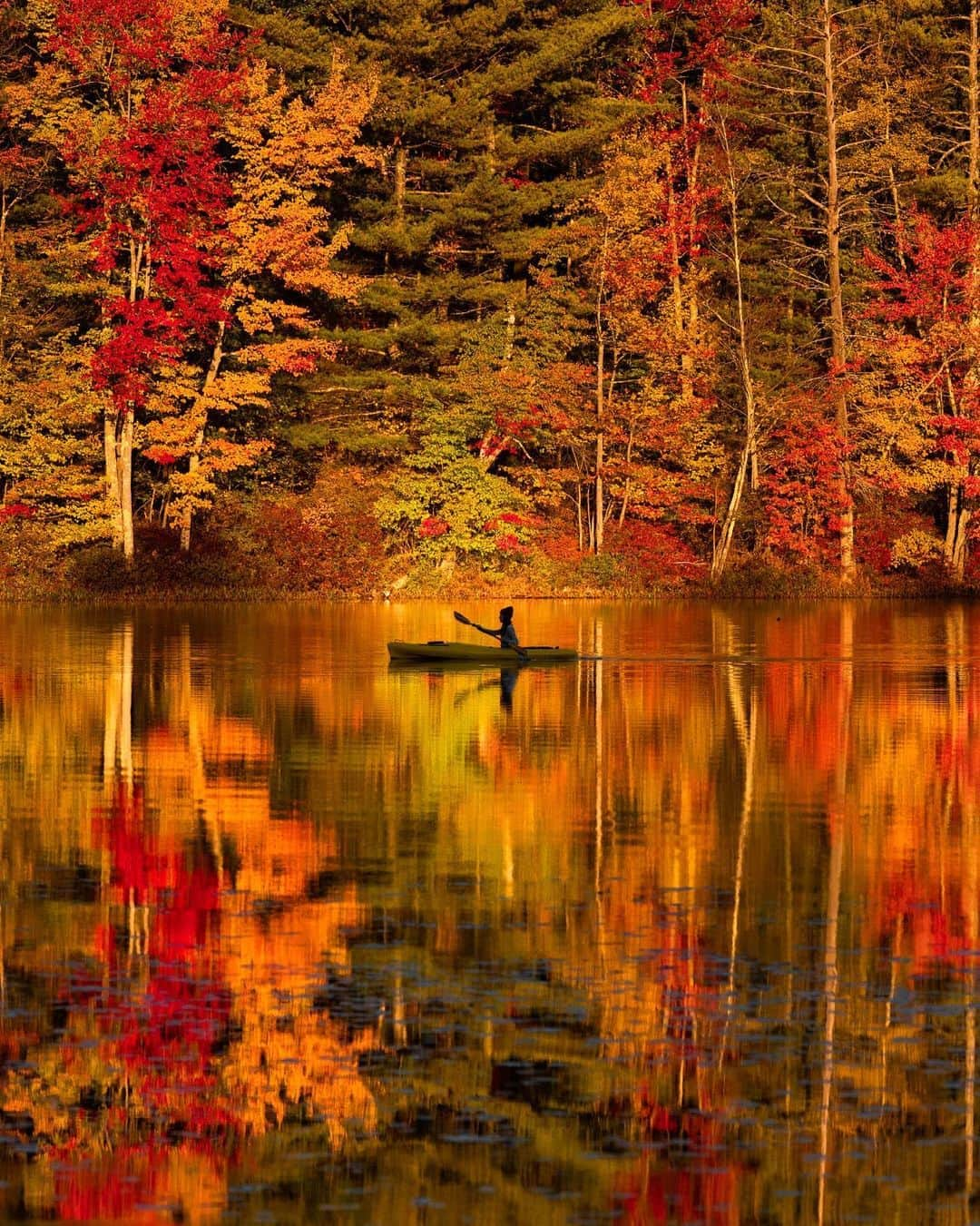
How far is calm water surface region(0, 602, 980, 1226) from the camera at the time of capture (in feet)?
25.6

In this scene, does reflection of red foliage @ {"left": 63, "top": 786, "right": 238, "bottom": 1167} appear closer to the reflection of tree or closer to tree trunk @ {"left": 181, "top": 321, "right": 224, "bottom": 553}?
the reflection of tree

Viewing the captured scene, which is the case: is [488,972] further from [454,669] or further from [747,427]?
[747,427]

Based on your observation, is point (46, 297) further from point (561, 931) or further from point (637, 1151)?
point (637, 1151)

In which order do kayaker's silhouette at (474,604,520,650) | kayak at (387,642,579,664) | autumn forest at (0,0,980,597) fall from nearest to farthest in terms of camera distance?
kayak at (387,642,579,664) → kayaker's silhouette at (474,604,520,650) → autumn forest at (0,0,980,597)

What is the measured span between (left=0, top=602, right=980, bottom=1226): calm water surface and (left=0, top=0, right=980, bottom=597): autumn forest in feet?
105

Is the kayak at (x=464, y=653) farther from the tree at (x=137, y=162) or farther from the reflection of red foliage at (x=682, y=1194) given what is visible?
the reflection of red foliage at (x=682, y=1194)

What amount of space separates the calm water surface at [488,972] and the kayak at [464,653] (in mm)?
8222

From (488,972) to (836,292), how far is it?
50.7 meters

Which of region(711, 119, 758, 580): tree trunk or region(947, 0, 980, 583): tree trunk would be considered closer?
region(711, 119, 758, 580): tree trunk

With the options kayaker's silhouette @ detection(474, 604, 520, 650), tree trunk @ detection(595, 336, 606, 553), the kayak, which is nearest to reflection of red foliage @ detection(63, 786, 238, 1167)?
the kayak

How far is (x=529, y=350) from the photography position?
59.7 m

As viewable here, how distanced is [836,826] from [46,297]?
44.4 m

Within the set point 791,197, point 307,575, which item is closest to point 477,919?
point 307,575

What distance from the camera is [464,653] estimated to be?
31156mm
